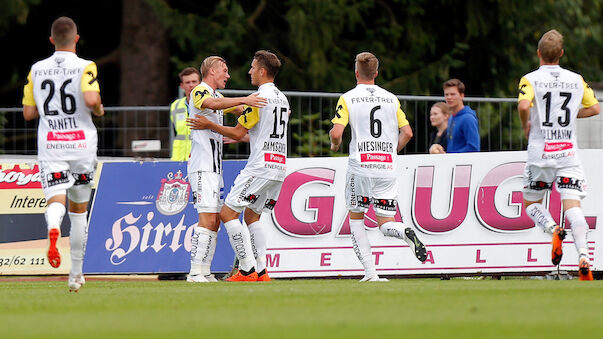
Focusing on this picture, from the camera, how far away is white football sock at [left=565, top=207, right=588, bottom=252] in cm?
1130

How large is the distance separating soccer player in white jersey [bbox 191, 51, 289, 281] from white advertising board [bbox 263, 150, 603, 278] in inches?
54.1

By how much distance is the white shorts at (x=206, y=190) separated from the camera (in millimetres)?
12570

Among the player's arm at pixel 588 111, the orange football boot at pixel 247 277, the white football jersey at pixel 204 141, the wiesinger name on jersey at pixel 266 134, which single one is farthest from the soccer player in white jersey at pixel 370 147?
the player's arm at pixel 588 111

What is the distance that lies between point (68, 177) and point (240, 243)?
8.98 feet

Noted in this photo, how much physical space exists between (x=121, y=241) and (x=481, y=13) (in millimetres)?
11416

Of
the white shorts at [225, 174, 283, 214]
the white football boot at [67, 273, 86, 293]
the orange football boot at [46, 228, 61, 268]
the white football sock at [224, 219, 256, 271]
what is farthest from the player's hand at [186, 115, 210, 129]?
the orange football boot at [46, 228, 61, 268]

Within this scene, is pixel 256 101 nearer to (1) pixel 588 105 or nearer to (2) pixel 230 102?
(2) pixel 230 102

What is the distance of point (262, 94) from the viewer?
1263 centimetres

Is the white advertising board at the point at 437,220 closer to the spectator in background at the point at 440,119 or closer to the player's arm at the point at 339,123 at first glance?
the spectator in background at the point at 440,119

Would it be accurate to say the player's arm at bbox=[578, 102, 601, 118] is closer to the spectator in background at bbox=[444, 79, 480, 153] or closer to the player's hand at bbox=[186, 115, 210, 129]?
the spectator in background at bbox=[444, 79, 480, 153]

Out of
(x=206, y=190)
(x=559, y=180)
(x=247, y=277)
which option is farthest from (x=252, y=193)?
(x=559, y=180)

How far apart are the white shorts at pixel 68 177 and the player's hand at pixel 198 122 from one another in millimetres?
2096

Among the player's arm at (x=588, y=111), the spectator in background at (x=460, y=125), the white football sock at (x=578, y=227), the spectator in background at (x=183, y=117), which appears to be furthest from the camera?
the spectator in background at (x=183, y=117)

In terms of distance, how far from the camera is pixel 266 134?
41.3ft
